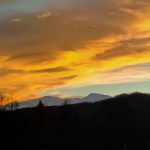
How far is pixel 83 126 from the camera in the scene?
116 metres

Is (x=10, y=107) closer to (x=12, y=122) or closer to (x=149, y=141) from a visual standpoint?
(x=12, y=122)

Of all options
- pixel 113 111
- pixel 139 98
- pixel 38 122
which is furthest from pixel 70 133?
pixel 139 98

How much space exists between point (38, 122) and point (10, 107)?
6469mm

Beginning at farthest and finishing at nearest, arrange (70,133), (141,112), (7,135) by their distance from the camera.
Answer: (141,112)
(70,133)
(7,135)

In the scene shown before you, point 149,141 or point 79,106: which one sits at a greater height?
point 79,106

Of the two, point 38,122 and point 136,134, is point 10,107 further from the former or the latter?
point 136,134

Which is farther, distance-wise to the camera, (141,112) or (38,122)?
(141,112)

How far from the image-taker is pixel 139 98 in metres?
127

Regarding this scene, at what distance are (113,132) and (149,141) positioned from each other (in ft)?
41.2

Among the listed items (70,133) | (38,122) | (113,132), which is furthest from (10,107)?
(113,132)

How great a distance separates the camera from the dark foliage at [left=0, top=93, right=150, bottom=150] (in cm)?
10156

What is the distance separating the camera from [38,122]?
367ft

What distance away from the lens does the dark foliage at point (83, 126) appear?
10156 cm

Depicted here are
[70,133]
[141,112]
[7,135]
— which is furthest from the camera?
[141,112]
